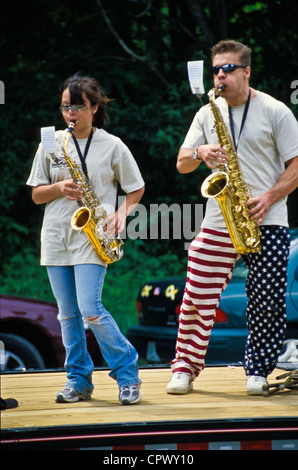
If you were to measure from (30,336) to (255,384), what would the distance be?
2547 mm

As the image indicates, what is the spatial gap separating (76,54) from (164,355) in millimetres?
7019

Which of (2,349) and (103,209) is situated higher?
(103,209)

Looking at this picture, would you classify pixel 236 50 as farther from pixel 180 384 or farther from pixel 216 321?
pixel 216 321

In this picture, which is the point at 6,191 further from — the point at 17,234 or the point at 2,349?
the point at 2,349

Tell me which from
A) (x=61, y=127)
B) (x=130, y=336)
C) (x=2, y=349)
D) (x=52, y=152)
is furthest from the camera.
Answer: (x=61, y=127)

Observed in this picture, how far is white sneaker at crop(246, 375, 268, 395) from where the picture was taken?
4336 millimetres

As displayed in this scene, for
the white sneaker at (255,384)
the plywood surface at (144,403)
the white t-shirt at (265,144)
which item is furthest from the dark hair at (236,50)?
the plywood surface at (144,403)

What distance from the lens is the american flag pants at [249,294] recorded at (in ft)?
14.1

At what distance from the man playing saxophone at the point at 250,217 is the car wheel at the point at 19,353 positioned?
2000 millimetres

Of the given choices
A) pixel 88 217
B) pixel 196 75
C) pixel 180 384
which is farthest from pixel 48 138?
pixel 180 384

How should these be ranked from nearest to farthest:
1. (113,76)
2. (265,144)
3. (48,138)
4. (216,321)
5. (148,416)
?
(148,416), (48,138), (265,144), (216,321), (113,76)

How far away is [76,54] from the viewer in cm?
1210

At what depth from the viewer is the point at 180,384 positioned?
437 centimetres
